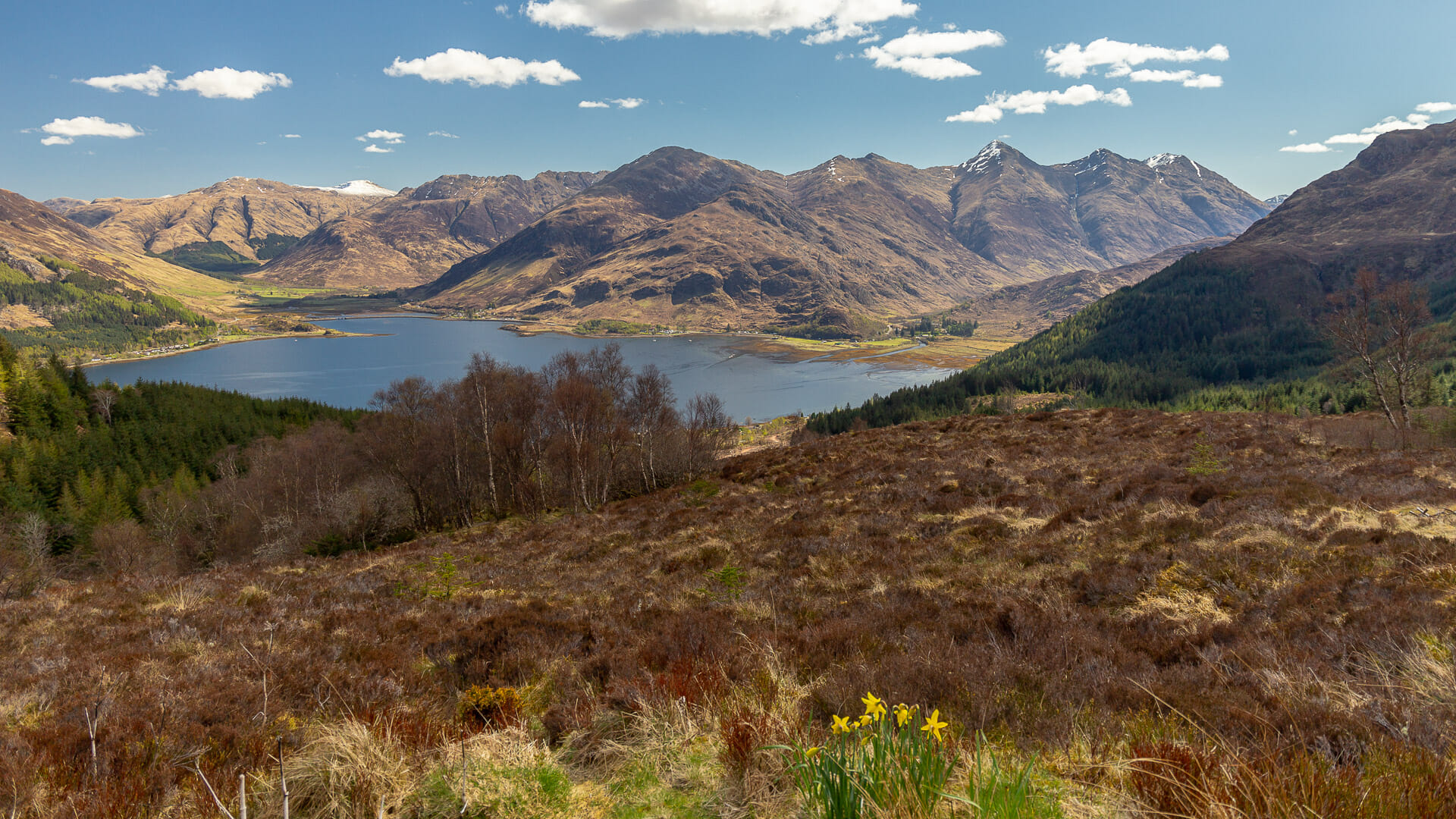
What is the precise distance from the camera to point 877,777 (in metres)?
3.00

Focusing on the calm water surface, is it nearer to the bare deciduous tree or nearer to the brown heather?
the bare deciduous tree

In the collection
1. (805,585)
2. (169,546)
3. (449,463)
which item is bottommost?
(169,546)

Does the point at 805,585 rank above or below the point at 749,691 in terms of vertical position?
below

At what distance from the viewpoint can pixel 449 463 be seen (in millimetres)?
43938

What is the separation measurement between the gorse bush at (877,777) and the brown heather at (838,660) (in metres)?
0.55

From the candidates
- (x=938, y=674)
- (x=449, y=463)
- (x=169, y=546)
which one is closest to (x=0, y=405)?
(x=169, y=546)

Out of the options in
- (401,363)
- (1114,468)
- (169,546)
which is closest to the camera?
(1114,468)

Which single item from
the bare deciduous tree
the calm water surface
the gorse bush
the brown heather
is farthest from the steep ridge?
the gorse bush

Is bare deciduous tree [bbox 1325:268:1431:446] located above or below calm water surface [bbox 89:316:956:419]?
above

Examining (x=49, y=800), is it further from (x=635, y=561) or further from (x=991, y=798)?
(x=635, y=561)

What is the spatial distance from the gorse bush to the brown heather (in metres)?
0.55

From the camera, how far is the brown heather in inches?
148

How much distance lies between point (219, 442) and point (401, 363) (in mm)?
114822

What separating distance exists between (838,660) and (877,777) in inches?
151
